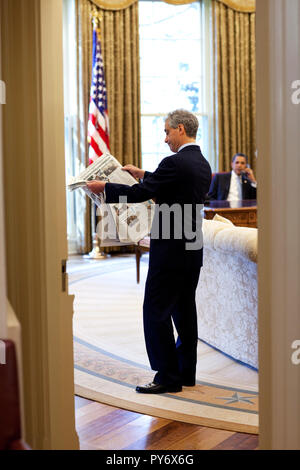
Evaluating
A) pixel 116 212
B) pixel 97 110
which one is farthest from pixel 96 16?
pixel 116 212

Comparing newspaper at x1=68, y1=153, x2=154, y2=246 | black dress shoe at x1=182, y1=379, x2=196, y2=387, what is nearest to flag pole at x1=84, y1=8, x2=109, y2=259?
newspaper at x1=68, y1=153, x2=154, y2=246

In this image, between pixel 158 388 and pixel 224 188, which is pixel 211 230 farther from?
pixel 224 188

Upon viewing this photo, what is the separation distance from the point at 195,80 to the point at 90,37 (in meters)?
2.05

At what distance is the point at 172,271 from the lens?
353 centimetres

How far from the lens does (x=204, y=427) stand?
309cm

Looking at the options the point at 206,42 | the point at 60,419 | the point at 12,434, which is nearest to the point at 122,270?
the point at 206,42

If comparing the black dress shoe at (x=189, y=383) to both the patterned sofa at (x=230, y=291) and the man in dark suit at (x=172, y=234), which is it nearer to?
the man in dark suit at (x=172, y=234)

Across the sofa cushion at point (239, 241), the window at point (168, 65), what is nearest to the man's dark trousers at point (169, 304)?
the sofa cushion at point (239, 241)

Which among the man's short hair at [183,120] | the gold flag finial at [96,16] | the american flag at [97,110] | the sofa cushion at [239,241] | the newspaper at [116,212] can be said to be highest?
the gold flag finial at [96,16]

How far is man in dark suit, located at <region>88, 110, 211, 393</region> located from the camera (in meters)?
3.39

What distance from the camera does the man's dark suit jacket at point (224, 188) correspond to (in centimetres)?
828

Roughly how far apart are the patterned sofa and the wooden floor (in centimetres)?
109

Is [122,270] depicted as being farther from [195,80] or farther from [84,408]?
[84,408]

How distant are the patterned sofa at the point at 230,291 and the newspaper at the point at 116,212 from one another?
71 centimetres
